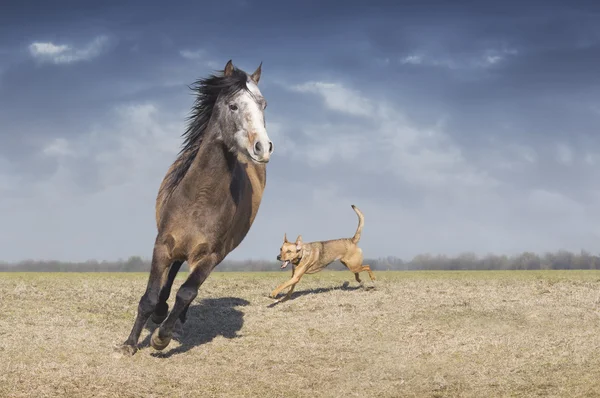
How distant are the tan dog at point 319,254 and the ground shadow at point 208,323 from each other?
169 cm

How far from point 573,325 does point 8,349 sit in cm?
1070

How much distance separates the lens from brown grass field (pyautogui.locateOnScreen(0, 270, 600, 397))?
29.7 ft

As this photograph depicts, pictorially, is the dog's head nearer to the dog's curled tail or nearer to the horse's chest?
the dog's curled tail

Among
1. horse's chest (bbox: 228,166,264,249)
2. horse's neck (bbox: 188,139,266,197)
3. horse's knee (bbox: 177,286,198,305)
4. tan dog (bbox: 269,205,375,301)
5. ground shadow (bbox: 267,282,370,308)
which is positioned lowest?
ground shadow (bbox: 267,282,370,308)

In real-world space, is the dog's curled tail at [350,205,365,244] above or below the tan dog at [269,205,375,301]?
above

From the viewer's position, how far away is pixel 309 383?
9.51 meters

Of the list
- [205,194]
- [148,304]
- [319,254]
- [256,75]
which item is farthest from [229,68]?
[319,254]

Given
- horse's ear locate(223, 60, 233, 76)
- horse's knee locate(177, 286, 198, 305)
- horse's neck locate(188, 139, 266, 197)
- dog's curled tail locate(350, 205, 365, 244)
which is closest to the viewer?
horse's knee locate(177, 286, 198, 305)

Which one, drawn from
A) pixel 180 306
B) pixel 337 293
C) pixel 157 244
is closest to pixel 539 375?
pixel 180 306

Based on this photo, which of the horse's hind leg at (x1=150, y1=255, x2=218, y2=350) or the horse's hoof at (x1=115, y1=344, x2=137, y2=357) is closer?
the horse's hind leg at (x1=150, y1=255, x2=218, y2=350)

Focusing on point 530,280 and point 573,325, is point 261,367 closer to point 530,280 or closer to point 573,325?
point 573,325

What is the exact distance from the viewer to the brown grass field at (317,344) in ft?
29.7

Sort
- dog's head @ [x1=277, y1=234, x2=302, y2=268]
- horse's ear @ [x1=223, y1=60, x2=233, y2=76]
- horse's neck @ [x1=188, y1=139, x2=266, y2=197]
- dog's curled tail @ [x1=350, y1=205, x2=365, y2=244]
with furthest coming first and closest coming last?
dog's curled tail @ [x1=350, y1=205, x2=365, y2=244]
dog's head @ [x1=277, y1=234, x2=302, y2=268]
horse's ear @ [x1=223, y1=60, x2=233, y2=76]
horse's neck @ [x1=188, y1=139, x2=266, y2=197]

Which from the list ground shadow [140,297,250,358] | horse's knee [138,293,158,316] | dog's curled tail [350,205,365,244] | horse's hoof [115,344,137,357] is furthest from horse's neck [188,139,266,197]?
dog's curled tail [350,205,365,244]
